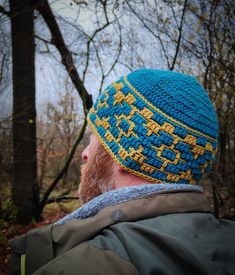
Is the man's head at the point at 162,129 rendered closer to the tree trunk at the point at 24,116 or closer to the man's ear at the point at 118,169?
the man's ear at the point at 118,169

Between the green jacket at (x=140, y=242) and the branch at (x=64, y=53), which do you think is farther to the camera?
the branch at (x=64, y=53)

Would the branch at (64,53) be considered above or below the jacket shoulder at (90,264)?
above

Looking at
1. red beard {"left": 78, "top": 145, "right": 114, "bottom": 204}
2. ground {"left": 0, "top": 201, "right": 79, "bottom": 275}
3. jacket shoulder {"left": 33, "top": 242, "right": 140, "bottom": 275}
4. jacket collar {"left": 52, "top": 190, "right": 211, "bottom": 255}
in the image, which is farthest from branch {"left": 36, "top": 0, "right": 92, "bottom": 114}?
jacket shoulder {"left": 33, "top": 242, "right": 140, "bottom": 275}

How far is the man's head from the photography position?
1333 millimetres

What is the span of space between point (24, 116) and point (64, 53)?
1.94 metres

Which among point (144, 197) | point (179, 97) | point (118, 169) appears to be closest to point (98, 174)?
point (118, 169)

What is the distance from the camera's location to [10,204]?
7.65 meters

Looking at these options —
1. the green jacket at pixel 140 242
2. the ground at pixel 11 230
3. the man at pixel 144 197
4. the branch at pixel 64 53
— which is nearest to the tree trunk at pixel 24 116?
the ground at pixel 11 230

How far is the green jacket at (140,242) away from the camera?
3.08 feet

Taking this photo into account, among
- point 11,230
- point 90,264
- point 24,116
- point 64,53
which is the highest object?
point 64,53

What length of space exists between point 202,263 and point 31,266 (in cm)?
65

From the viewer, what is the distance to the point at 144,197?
117 cm

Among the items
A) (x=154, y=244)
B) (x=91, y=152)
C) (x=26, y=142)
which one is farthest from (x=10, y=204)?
(x=154, y=244)

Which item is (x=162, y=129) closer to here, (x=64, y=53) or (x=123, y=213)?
(x=123, y=213)
